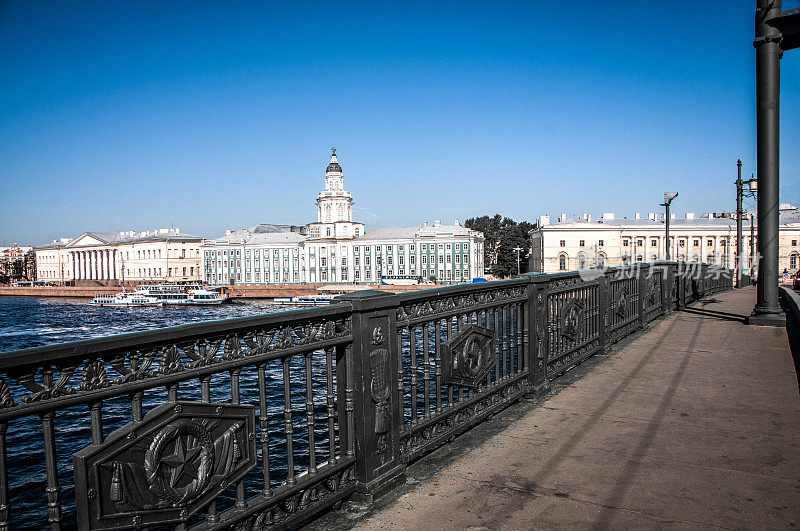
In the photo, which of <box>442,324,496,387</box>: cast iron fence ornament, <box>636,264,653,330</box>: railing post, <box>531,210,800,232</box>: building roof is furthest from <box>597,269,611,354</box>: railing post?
<box>531,210,800,232</box>: building roof

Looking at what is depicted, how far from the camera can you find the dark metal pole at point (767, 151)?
9648mm

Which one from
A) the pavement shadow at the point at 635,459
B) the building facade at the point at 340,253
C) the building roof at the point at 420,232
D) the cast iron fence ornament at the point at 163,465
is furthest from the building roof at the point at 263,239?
the cast iron fence ornament at the point at 163,465

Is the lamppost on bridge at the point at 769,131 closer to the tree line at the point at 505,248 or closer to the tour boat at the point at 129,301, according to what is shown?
the tour boat at the point at 129,301

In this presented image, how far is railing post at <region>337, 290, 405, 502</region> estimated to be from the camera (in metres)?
3.29

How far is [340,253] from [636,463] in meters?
86.5

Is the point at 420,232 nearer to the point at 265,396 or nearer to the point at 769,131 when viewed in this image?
the point at 769,131

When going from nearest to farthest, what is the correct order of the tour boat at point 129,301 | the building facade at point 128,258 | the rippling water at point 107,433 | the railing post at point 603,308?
the railing post at point 603,308
the rippling water at point 107,433
the tour boat at point 129,301
the building facade at point 128,258

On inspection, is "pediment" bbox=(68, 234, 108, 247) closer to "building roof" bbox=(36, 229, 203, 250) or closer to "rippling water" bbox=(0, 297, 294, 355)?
"building roof" bbox=(36, 229, 203, 250)

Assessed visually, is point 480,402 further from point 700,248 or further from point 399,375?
point 700,248

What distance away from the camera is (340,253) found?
8950cm

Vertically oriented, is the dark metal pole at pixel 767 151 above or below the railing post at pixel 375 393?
above

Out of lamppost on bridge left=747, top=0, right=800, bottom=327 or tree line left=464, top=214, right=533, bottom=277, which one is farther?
tree line left=464, top=214, right=533, bottom=277

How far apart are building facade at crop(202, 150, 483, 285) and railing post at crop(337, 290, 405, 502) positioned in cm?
7624

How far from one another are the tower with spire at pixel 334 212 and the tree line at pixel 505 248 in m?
25.3
